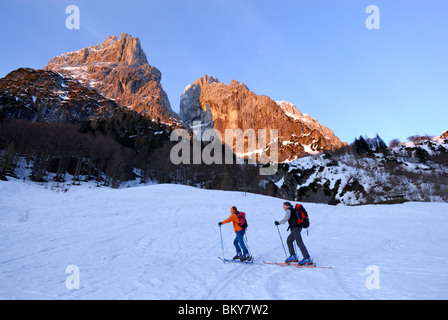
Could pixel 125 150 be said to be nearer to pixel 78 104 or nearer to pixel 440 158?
pixel 78 104

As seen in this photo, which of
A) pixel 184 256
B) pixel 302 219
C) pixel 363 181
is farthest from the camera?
pixel 363 181

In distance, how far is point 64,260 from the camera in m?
6.71

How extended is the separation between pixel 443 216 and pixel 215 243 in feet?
75.1

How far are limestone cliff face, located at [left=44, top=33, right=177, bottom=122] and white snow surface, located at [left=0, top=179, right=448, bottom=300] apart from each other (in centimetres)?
14410

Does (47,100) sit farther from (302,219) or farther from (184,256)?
(302,219)

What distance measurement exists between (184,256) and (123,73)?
189876mm

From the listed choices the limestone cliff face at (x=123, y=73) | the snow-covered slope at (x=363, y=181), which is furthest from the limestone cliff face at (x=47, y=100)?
the snow-covered slope at (x=363, y=181)

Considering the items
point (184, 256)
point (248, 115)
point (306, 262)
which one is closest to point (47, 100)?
Result: point (184, 256)

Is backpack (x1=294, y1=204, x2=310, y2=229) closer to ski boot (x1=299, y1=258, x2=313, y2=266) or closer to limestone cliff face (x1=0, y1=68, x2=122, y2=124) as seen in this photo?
ski boot (x1=299, y1=258, x2=313, y2=266)

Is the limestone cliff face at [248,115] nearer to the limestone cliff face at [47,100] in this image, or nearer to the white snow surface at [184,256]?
the limestone cliff face at [47,100]

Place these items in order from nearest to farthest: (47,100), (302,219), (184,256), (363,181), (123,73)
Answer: (302,219) → (184,256) → (363,181) → (47,100) → (123,73)

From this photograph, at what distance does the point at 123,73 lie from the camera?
168250 mm

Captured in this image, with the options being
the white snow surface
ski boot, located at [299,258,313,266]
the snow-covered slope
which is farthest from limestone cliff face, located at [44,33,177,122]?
ski boot, located at [299,258,313,266]
